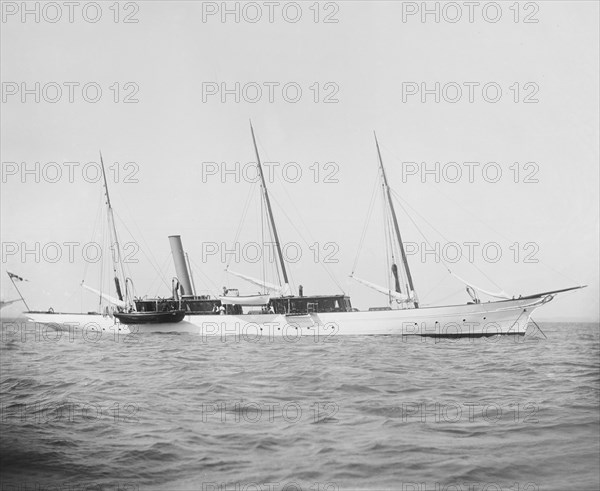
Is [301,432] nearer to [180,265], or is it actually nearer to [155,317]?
[155,317]

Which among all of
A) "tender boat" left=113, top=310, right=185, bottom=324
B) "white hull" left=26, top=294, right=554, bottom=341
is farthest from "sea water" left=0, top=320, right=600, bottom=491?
"tender boat" left=113, top=310, right=185, bottom=324

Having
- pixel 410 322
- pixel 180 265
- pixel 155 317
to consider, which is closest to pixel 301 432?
pixel 410 322

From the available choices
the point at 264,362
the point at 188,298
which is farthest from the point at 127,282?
the point at 264,362

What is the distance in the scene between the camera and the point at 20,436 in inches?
373

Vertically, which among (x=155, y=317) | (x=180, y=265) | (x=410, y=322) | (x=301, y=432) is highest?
(x=180, y=265)

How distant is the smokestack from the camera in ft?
173

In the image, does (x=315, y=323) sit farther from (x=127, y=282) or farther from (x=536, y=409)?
(x=536, y=409)

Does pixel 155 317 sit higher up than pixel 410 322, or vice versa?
pixel 155 317

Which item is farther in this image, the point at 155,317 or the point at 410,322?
the point at 155,317

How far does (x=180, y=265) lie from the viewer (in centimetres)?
5284

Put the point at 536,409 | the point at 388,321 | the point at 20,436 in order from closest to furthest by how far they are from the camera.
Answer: the point at 20,436 < the point at 536,409 < the point at 388,321

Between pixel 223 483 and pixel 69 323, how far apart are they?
56.4m

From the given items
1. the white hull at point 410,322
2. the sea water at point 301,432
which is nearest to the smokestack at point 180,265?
the white hull at point 410,322

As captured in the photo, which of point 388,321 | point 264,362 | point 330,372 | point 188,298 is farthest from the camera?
point 188,298
